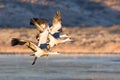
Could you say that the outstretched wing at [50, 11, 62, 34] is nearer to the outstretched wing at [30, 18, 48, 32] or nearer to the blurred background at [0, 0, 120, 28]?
the outstretched wing at [30, 18, 48, 32]

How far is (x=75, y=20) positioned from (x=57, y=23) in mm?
97409

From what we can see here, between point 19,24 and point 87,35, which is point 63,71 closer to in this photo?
point 87,35

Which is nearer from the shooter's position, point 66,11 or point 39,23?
point 39,23

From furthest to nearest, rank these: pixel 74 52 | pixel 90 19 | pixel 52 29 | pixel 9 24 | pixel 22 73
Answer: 1. pixel 90 19
2. pixel 9 24
3. pixel 74 52
4. pixel 22 73
5. pixel 52 29

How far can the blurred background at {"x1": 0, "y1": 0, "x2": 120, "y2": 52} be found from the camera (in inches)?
4001

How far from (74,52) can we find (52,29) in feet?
231

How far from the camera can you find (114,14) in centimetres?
13162

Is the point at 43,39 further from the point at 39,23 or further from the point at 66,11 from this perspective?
the point at 66,11

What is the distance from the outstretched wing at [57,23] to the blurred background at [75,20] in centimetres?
6744

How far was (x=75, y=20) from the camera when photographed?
12675cm

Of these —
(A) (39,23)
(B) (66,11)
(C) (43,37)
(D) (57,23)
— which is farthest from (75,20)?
(A) (39,23)

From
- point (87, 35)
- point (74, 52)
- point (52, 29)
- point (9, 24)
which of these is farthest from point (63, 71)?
point (9, 24)

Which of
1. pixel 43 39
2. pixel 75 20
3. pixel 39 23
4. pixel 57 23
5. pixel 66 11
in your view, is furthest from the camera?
pixel 66 11

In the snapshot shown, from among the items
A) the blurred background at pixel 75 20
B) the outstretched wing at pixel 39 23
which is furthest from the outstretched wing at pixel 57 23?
the blurred background at pixel 75 20
